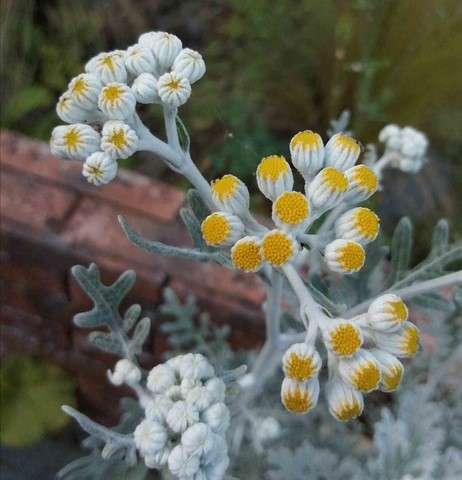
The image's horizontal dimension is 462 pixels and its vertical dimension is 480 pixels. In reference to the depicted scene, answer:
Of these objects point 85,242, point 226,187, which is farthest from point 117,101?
point 85,242

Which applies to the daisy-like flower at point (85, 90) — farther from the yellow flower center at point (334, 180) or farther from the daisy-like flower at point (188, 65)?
the yellow flower center at point (334, 180)

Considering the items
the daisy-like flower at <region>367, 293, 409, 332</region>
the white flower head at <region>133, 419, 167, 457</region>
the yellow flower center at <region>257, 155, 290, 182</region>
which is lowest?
the white flower head at <region>133, 419, 167, 457</region>

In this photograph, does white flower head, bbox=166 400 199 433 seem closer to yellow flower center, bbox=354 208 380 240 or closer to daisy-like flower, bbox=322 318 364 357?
daisy-like flower, bbox=322 318 364 357

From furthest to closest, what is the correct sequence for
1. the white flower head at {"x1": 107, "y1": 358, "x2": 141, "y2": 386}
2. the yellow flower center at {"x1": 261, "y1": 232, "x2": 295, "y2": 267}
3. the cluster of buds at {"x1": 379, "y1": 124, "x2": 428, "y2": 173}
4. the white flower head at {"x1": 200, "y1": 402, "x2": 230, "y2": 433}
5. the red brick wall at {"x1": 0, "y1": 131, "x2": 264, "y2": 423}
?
the red brick wall at {"x1": 0, "y1": 131, "x2": 264, "y2": 423} → the cluster of buds at {"x1": 379, "y1": 124, "x2": 428, "y2": 173} → the white flower head at {"x1": 107, "y1": 358, "x2": 141, "y2": 386} → the white flower head at {"x1": 200, "y1": 402, "x2": 230, "y2": 433} → the yellow flower center at {"x1": 261, "y1": 232, "x2": 295, "y2": 267}

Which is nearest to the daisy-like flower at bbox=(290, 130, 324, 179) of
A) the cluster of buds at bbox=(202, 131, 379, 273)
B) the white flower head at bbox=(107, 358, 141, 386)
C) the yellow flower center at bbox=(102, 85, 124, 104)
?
the cluster of buds at bbox=(202, 131, 379, 273)

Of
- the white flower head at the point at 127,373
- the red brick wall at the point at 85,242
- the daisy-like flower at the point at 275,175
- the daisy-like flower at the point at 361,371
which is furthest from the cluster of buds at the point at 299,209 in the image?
the red brick wall at the point at 85,242

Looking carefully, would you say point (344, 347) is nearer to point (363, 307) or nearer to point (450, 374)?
point (363, 307)
